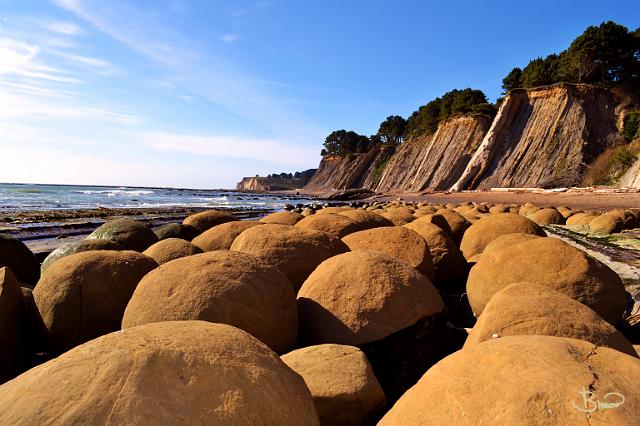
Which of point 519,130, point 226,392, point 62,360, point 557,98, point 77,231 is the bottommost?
point 77,231

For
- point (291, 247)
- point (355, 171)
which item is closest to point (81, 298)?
point (291, 247)

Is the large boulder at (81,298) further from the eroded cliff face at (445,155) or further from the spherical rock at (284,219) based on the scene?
the eroded cliff face at (445,155)

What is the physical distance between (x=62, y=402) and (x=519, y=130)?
4147 cm

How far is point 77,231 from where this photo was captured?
1725 centimetres

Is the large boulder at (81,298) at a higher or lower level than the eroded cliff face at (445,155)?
lower

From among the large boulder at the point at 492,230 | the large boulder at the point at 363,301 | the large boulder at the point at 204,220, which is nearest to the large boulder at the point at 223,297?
the large boulder at the point at 363,301

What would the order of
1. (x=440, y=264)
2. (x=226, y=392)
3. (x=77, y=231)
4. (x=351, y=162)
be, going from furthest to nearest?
(x=351, y=162) → (x=77, y=231) → (x=440, y=264) → (x=226, y=392)

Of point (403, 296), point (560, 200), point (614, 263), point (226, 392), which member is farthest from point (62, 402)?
point (560, 200)

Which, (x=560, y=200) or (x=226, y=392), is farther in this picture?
(x=560, y=200)

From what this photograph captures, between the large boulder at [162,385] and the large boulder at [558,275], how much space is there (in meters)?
3.06

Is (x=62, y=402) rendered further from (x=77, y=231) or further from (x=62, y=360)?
(x=77, y=231)

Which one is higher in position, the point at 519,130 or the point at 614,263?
the point at 519,130

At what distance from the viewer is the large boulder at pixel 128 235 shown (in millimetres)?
7734

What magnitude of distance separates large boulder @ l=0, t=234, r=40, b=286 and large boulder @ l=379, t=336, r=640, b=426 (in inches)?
278
